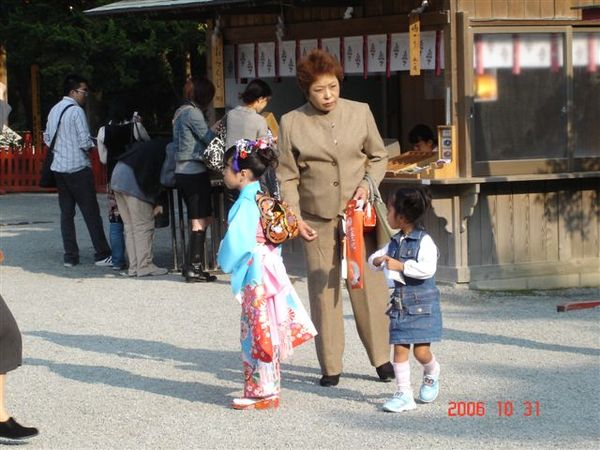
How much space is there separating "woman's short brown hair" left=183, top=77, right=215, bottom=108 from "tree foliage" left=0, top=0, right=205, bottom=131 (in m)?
11.5

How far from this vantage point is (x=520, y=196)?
1179 centimetres

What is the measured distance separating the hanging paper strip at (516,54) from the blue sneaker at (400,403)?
560 cm

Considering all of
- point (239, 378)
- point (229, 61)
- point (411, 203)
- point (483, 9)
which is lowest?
point (239, 378)

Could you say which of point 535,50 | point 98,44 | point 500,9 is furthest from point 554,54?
point 98,44

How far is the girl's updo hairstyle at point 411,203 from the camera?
6.68m

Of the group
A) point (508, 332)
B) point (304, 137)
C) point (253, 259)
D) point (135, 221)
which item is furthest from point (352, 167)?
point (135, 221)

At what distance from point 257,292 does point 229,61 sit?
7608 millimetres

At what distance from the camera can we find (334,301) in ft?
24.3

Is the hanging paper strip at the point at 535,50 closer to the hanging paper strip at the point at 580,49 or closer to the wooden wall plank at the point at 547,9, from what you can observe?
the wooden wall plank at the point at 547,9

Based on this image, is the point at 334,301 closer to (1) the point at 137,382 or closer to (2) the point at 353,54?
(1) the point at 137,382

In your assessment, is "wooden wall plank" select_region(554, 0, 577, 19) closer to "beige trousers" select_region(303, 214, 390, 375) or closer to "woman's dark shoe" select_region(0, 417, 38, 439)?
"beige trousers" select_region(303, 214, 390, 375)

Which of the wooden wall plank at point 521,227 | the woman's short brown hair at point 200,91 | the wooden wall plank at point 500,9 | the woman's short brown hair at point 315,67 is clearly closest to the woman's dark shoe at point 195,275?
the woman's short brown hair at point 200,91

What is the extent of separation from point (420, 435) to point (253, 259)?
1407mm

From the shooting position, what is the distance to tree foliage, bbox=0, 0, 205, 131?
79.2ft
